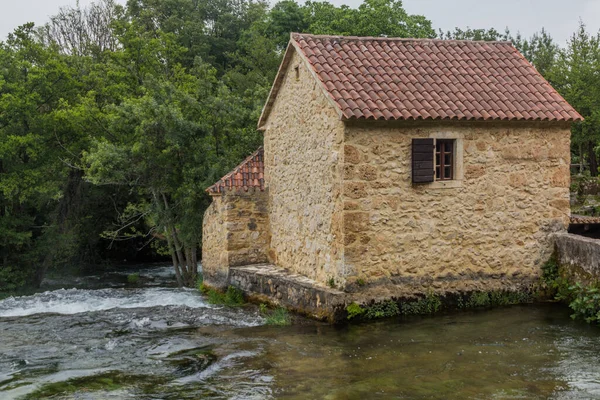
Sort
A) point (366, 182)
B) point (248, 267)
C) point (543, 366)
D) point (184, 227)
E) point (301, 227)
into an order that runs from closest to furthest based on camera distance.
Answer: point (543, 366) < point (366, 182) < point (301, 227) < point (248, 267) < point (184, 227)

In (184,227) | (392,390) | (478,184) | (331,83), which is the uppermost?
(331,83)

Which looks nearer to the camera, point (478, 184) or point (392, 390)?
point (392, 390)

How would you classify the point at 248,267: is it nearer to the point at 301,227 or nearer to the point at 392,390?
the point at 301,227

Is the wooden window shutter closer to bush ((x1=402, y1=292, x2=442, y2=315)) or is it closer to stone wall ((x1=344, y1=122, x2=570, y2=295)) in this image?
stone wall ((x1=344, y1=122, x2=570, y2=295))

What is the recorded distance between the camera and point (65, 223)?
24.0 meters

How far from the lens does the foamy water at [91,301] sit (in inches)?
541

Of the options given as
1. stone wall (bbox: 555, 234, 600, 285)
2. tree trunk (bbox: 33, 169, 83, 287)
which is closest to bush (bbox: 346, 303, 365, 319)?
stone wall (bbox: 555, 234, 600, 285)

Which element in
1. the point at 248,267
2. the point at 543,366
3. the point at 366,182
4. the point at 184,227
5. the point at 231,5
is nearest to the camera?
the point at 543,366

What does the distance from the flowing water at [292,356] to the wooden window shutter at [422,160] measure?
2403mm

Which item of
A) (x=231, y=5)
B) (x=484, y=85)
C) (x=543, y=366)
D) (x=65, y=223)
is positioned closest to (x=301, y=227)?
(x=484, y=85)

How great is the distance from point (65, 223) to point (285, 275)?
13607mm

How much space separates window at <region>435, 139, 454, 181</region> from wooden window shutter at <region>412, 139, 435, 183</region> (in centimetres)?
34

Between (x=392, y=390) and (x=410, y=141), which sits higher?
(x=410, y=141)

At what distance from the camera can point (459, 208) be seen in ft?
39.1
